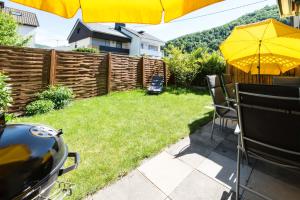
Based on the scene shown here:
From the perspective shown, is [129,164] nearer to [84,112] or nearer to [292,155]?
[292,155]

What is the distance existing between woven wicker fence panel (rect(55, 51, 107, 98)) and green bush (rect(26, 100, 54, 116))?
1.11 m

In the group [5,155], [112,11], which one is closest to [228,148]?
[112,11]

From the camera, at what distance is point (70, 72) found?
7.16 metres

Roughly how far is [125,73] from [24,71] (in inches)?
183

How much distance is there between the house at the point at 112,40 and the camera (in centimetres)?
2741

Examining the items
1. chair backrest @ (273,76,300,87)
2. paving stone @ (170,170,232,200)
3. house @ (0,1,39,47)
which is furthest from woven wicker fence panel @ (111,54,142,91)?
house @ (0,1,39,47)

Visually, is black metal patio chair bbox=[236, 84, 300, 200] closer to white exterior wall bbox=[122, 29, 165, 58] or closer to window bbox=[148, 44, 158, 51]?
white exterior wall bbox=[122, 29, 165, 58]

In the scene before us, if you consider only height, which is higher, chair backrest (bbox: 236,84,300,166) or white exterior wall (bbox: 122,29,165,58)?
white exterior wall (bbox: 122,29,165,58)

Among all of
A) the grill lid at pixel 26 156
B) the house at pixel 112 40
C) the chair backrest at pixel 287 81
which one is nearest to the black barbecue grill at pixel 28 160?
the grill lid at pixel 26 156

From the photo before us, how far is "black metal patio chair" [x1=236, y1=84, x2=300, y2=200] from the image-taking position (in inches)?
56.7

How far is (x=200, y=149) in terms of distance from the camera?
136 inches

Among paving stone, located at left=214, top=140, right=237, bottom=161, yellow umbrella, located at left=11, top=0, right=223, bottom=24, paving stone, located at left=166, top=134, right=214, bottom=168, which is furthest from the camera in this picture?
paving stone, located at left=214, top=140, right=237, bottom=161

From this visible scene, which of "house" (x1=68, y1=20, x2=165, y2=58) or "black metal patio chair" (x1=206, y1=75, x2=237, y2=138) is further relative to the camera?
"house" (x1=68, y1=20, x2=165, y2=58)

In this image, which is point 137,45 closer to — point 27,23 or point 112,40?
point 112,40
